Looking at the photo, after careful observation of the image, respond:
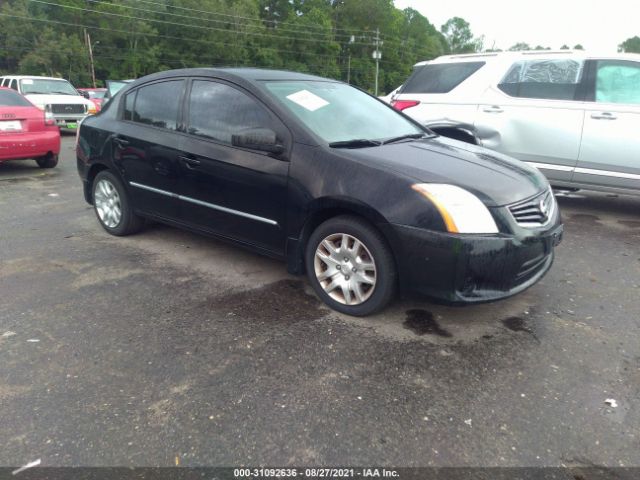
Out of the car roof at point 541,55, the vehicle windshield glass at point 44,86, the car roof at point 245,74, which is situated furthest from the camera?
the vehicle windshield glass at point 44,86

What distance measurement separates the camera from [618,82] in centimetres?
569

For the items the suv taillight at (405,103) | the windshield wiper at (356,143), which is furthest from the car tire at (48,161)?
the windshield wiper at (356,143)

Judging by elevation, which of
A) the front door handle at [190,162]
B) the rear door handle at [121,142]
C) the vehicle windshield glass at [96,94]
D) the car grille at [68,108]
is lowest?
the front door handle at [190,162]

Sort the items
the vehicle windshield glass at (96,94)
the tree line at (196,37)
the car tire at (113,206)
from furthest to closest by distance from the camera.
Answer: the tree line at (196,37)
the vehicle windshield glass at (96,94)
the car tire at (113,206)

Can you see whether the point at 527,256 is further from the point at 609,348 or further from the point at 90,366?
the point at 90,366

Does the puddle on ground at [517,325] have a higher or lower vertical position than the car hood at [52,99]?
lower

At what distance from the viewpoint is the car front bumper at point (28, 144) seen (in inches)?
313

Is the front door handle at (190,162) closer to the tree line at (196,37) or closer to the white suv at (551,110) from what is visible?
the white suv at (551,110)

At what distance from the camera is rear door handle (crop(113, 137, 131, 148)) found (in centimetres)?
462

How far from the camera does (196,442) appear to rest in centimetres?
224

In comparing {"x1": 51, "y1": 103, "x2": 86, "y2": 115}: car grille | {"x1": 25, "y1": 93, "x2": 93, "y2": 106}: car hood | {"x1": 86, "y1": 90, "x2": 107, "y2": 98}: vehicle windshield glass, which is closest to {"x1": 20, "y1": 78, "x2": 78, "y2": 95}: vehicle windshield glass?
{"x1": 25, "y1": 93, "x2": 93, "y2": 106}: car hood

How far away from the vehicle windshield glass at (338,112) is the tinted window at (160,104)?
94cm

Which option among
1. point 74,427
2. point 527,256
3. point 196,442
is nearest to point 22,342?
point 74,427

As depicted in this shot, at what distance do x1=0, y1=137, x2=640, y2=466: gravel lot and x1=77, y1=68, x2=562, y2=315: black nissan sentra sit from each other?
0.34m
